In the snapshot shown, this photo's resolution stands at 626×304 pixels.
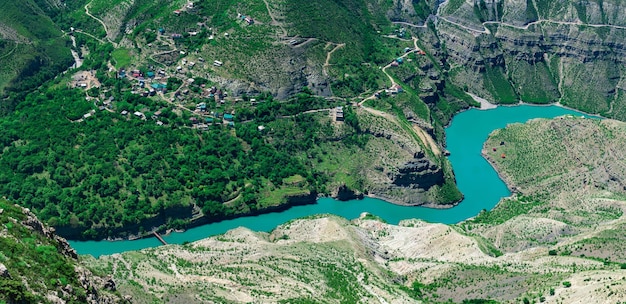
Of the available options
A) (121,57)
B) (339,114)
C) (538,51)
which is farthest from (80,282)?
(538,51)

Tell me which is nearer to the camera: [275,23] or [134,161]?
[134,161]

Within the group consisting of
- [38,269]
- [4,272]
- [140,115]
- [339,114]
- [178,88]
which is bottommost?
[4,272]

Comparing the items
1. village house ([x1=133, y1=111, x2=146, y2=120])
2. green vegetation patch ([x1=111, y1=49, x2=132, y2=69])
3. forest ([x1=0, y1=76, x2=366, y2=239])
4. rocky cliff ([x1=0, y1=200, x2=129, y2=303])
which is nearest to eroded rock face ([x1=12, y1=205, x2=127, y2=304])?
rocky cliff ([x1=0, y1=200, x2=129, y2=303])

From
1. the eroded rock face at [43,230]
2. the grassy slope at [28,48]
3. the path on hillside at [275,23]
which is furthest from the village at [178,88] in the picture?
the eroded rock face at [43,230]

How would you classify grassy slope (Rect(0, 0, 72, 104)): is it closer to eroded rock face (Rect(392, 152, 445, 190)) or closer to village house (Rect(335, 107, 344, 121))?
village house (Rect(335, 107, 344, 121))

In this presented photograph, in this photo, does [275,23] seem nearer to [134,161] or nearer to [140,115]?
[140,115]

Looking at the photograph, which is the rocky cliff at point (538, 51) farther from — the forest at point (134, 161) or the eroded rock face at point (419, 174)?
the forest at point (134, 161)

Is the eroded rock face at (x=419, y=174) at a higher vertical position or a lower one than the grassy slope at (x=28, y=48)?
lower

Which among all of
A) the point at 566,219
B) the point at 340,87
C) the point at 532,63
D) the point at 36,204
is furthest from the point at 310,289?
the point at 532,63

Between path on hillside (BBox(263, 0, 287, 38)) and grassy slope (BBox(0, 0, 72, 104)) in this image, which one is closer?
path on hillside (BBox(263, 0, 287, 38))

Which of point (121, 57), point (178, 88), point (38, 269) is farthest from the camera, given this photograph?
point (121, 57)
